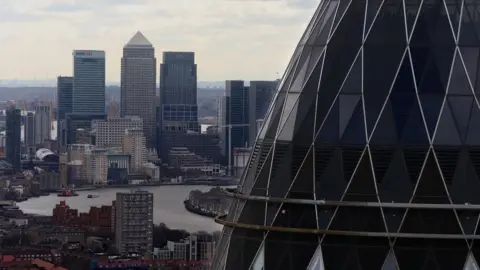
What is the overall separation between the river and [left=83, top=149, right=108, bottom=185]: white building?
706 cm

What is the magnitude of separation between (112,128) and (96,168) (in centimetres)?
2734

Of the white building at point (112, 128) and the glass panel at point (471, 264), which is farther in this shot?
the white building at point (112, 128)

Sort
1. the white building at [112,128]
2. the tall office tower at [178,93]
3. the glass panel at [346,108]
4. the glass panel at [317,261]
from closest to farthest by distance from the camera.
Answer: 1. the glass panel at [317,261]
2. the glass panel at [346,108]
3. the white building at [112,128]
4. the tall office tower at [178,93]

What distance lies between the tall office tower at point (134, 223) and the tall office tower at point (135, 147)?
60612 millimetres

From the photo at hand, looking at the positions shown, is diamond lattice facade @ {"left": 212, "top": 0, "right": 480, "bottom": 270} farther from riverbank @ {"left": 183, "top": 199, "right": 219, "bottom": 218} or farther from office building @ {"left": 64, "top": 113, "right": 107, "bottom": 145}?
office building @ {"left": 64, "top": 113, "right": 107, "bottom": 145}

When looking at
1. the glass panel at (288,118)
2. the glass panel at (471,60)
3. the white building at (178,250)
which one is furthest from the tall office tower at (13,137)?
the glass panel at (471,60)

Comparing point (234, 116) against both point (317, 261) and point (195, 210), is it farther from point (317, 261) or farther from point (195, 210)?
point (317, 261)

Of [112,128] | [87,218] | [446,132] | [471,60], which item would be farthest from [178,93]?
[446,132]

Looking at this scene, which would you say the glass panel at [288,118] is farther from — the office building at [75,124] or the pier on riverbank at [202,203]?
the office building at [75,124]

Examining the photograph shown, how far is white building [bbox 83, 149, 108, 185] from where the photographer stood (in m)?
154

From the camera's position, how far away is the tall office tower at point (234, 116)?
143000 millimetres

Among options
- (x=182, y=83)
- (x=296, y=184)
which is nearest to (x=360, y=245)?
(x=296, y=184)

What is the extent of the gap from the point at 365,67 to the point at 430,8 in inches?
27.3

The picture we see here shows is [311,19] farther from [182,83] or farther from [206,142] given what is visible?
[182,83]
